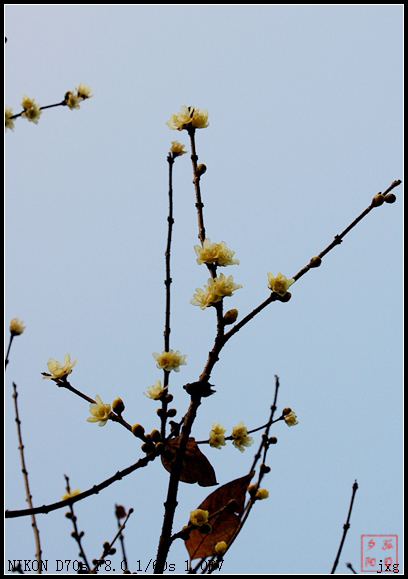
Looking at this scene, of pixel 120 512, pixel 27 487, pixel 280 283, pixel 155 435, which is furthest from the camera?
pixel 120 512

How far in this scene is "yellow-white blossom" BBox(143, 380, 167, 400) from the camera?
163cm

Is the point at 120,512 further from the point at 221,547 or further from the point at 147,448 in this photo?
the point at 147,448

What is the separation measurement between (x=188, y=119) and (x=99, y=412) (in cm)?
154

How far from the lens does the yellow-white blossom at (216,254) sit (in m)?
1.78

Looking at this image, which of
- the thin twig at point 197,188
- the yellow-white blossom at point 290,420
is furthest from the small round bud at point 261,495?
the thin twig at point 197,188

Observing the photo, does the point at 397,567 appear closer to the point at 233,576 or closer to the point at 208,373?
the point at 233,576

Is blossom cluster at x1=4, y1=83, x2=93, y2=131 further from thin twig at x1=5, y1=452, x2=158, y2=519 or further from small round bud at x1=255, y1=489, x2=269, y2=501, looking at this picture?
small round bud at x1=255, y1=489, x2=269, y2=501

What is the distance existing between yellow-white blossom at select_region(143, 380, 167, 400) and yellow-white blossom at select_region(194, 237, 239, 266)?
1.71ft

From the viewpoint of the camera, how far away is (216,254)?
1.79 metres

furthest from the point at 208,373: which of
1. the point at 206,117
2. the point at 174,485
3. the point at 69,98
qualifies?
the point at 69,98

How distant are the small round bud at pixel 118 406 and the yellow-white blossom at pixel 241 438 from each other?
0.52 meters

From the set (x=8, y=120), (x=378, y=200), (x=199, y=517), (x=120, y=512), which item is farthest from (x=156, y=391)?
(x=8, y=120)

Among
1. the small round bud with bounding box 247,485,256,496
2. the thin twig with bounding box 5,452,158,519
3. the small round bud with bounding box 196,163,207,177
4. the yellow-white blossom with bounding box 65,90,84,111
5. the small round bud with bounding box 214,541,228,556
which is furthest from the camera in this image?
the yellow-white blossom with bounding box 65,90,84,111

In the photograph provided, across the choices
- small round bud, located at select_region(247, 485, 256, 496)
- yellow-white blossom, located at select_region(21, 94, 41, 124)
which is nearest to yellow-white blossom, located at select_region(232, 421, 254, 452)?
small round bud, located at select_region(247, 485, 256, 496)
